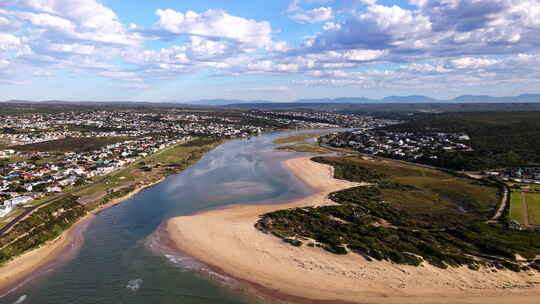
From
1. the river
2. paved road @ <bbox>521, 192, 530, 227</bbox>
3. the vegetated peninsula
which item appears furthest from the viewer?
paved road @ <bbox>521, 192, 530, 227</bbox>

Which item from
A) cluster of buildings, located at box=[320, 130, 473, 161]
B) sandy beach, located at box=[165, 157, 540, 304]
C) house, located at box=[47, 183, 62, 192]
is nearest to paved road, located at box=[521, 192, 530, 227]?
sandy beach, located at box=[165, 157, 540, 304]

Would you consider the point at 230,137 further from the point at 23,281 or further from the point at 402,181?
the point at 23,281

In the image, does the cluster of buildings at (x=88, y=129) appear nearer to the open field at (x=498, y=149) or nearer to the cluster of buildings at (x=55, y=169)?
the cluster of buildings at (x=55, y=169)

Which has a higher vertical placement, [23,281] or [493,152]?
[493,152]

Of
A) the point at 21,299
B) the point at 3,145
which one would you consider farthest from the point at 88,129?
the point at 21,299

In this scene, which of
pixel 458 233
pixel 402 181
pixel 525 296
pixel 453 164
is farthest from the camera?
pixel 453 164

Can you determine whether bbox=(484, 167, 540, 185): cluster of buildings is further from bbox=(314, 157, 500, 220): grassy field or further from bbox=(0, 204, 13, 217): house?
bbox=(0, 204, 13, 217): house

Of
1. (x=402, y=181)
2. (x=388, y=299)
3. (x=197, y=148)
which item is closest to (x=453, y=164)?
(x=402, y=181)
